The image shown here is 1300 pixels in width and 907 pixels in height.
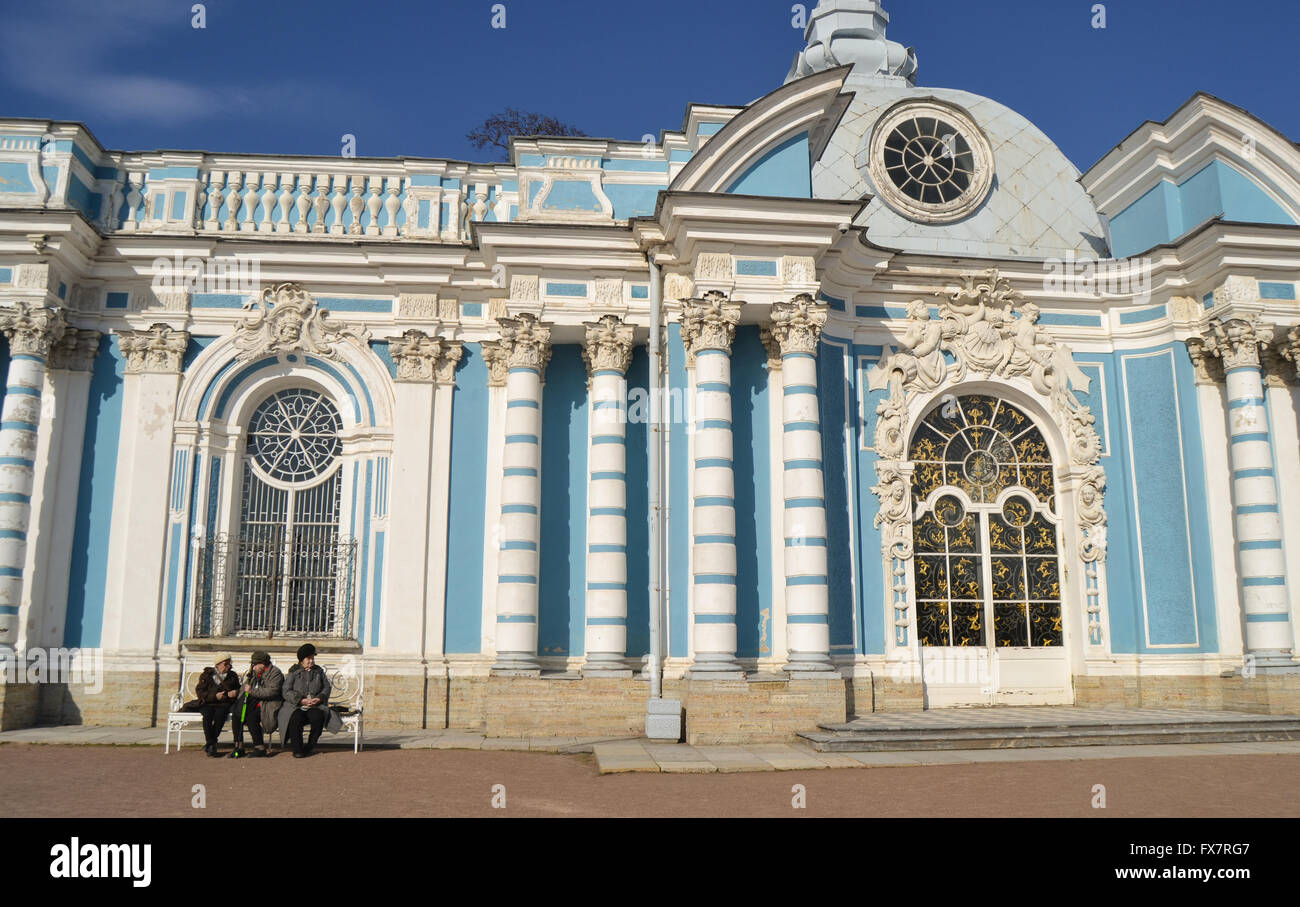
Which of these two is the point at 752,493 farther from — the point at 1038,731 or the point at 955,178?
the point at 955,178

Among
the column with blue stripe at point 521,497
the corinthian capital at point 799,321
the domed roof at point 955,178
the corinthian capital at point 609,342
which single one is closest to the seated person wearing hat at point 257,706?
the column with blue stripe at point 521,497

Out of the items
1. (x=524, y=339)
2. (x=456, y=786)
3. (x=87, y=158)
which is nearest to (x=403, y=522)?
(x=524, y=339)

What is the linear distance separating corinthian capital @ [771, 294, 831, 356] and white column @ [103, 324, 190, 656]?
7.56 m

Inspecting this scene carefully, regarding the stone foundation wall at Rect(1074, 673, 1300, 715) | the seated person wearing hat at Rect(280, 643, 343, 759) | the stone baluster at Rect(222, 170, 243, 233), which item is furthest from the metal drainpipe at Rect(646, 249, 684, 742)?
the stone foundation wall at Rect(1074, 673, 1300, 715)

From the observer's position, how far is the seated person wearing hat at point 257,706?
1021cm

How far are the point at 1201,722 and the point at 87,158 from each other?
591 inches

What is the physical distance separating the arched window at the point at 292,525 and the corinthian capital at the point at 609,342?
3.60 metres

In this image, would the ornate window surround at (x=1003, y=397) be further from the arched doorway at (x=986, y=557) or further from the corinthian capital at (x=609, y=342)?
the corinthian capital at (x=609, y=342)

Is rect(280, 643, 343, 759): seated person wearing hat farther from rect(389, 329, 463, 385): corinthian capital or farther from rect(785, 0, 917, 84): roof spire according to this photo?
rect(785, 0, 917, 84): roof spire

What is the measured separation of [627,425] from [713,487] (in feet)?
6.05

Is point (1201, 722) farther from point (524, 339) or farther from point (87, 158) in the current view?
point (87, 158)

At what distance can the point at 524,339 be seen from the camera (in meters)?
12.9

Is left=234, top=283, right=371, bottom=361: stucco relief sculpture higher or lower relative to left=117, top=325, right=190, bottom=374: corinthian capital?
higher

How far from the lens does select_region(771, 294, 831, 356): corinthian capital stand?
40.5ft
